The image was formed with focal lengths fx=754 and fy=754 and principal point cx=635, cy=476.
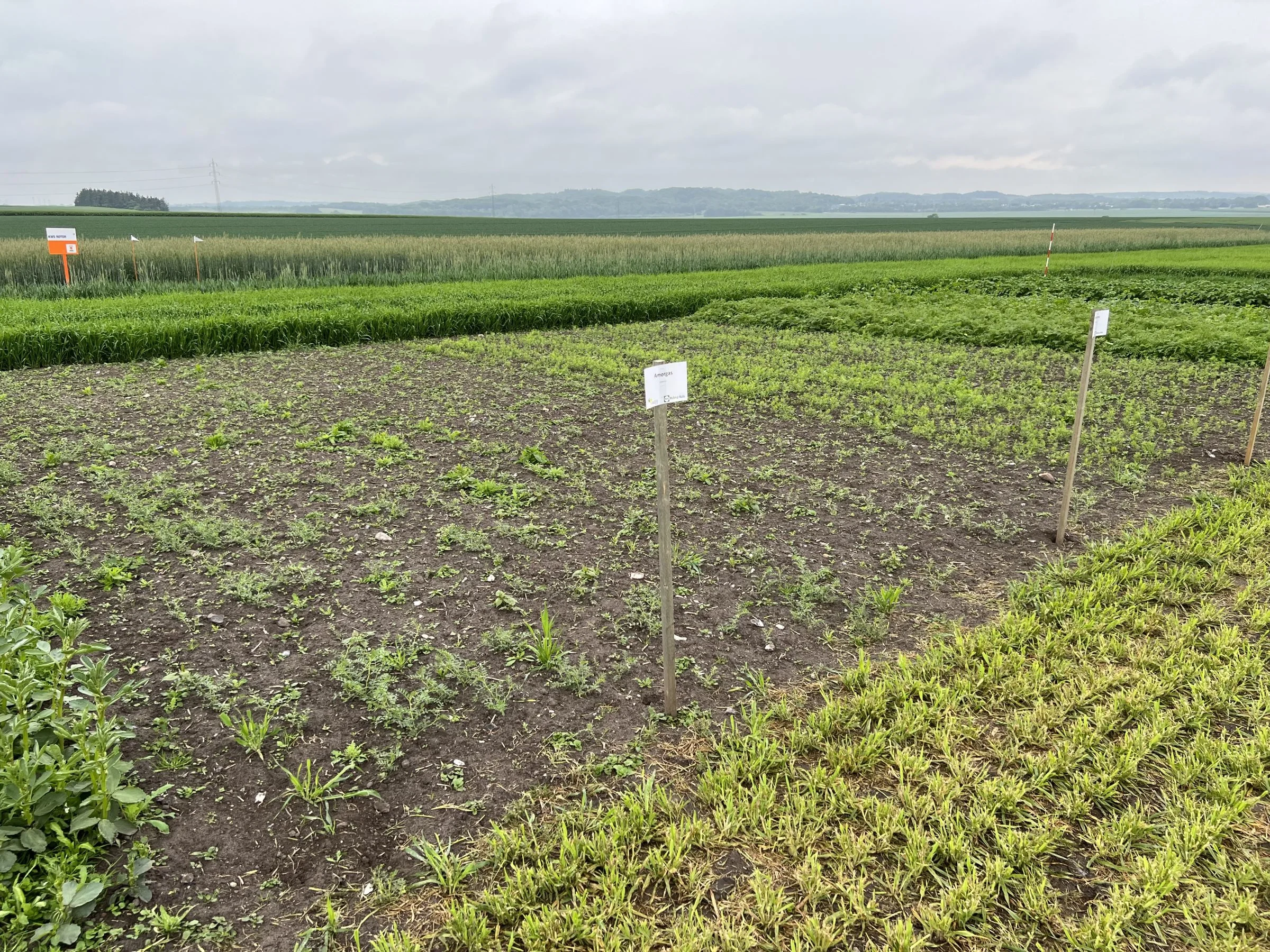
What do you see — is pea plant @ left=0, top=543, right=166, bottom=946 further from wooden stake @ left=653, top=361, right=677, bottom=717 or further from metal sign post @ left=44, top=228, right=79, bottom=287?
metal sign post @ left=44, top=228, right=79, bottom=287

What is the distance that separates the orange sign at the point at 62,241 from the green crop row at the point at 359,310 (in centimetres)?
106

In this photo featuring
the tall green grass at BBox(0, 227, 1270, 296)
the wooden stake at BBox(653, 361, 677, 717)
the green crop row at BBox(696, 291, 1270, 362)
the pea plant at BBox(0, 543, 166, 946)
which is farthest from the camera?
the tall green grass at BBox(0, 227, 1270, 296)

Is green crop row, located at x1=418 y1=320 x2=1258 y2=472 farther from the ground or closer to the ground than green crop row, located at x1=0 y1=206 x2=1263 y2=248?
closer to the ground

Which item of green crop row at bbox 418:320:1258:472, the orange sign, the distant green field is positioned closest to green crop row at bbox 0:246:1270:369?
the orange sign

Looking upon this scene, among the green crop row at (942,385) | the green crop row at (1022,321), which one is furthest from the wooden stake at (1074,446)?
the green crop row at (1022,321)

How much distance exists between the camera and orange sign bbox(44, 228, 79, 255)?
16.0 meters

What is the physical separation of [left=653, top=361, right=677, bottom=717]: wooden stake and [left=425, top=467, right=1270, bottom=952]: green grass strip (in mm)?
330

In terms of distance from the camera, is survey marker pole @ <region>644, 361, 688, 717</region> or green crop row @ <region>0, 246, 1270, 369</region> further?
green crop row @ <region>0, 246, 1270, 369</region>

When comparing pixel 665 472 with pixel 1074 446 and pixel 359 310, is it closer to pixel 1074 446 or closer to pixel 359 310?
pixel 1074 446

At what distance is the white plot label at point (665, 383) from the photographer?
3.35 metres

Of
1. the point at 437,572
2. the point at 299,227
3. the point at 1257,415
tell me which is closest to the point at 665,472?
the point at 437,572

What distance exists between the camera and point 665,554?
145 inches

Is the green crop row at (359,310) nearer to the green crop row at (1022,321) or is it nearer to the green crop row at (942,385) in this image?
the green crop row at (942,385)

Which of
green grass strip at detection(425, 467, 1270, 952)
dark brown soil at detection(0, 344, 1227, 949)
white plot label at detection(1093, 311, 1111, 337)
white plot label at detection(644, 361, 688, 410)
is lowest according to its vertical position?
green grass strip at detection(425, 467, 1270, 952)
